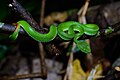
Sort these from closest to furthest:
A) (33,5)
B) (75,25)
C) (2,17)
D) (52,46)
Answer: (52,46)
(75,25)
(2,17)
(33,5)

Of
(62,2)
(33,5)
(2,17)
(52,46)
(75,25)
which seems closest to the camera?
(52,46)

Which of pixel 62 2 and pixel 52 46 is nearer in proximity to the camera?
pixel 52 46

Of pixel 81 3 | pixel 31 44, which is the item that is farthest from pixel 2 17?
pixel 81 3

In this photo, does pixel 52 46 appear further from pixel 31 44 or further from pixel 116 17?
pixel 31 44

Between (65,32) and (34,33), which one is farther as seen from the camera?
(65,32)

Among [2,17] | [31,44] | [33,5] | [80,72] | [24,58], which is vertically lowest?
[80,72]

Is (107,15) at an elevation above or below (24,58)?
above
